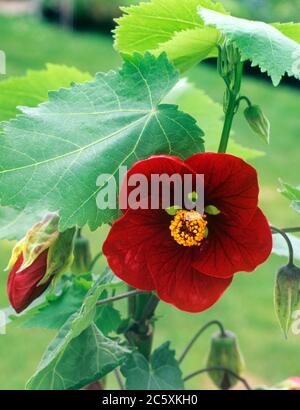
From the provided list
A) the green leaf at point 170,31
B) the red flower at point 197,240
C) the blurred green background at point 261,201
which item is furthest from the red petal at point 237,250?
the blurred green background at point 261,201

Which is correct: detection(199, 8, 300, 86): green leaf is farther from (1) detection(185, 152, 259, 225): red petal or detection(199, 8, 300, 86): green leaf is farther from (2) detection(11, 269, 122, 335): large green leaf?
(2) detection(11, 269, 122, 335): large green leaf

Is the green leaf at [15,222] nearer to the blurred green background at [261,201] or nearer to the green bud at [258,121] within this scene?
the green bud at [258,121]

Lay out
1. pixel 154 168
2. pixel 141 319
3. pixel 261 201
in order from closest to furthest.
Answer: pixel 154 168, pixel 141 319, pixel 261 201

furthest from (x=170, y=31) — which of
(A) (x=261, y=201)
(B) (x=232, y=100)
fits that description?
(A) (x=261, y=201)

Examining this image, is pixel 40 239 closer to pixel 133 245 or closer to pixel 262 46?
pixel 133 245

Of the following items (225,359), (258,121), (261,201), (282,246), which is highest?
(258,121)

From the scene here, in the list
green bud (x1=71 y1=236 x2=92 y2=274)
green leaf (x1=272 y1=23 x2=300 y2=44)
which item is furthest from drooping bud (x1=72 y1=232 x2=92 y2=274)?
green leaf (x1=272 y1=23 x2=300 y2=44)
